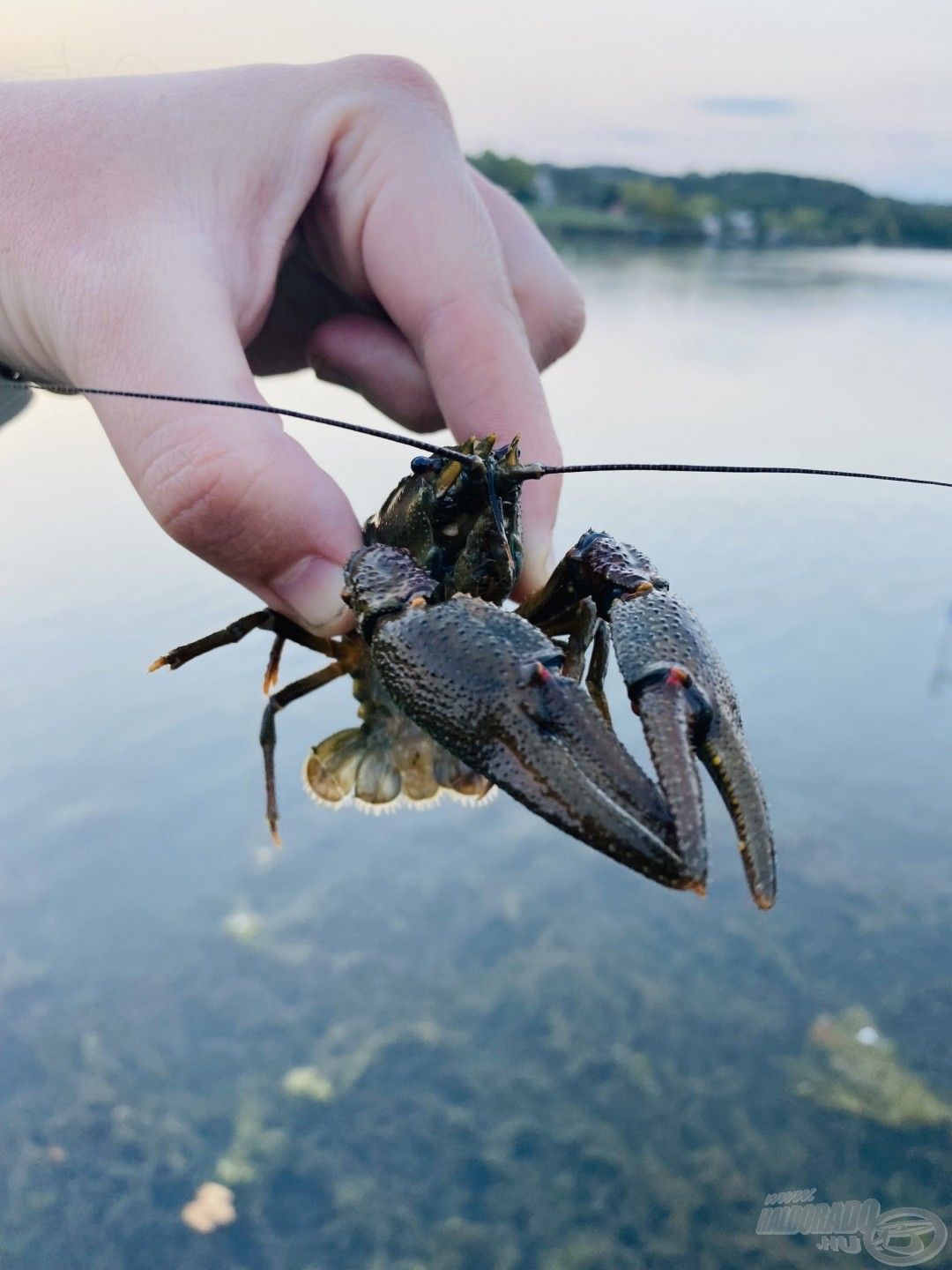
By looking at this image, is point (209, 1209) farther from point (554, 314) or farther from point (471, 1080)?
point (554, 314)

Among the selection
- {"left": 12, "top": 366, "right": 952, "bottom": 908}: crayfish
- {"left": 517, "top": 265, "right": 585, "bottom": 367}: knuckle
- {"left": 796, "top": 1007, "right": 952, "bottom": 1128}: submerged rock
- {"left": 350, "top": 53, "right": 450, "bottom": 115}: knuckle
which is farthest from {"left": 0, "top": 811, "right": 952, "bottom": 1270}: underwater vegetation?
{"left": 350, "top": 53, "right": 450, "bottom": 115}: knuckle

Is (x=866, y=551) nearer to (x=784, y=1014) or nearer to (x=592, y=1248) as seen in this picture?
(x=784, y=1014)

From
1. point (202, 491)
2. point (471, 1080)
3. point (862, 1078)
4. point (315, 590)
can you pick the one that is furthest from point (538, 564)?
point (862, 1078)

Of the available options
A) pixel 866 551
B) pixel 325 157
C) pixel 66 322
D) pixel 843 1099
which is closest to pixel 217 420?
pixel 66 322

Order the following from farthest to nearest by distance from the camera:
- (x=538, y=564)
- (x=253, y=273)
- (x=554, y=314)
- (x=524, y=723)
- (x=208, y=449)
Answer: (x=554, y=314)
(x=538, y=564)
(x=253, y=273)
(x=208, y=449)
(x=524, y=723)

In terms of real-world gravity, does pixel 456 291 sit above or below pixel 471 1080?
above

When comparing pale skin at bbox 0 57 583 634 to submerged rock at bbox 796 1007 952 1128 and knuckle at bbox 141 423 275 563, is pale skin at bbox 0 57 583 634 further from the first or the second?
submerged rock at bbox 796 1007 952 1128
